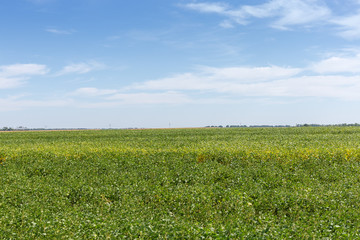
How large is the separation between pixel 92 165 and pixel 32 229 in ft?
31.3

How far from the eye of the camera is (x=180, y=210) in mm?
11086

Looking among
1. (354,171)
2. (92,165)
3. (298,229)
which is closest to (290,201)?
(298,229)

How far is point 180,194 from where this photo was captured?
12.4 m

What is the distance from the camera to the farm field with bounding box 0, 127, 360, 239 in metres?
8.66

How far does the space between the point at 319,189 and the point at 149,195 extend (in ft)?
27.0

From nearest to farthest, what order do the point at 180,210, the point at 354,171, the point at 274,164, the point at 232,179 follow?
the point at 180,210
the point at 232,179
the point at 354,171
the point at 274,164

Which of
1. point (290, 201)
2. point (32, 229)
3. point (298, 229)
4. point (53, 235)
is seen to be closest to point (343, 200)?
point (290, 201)

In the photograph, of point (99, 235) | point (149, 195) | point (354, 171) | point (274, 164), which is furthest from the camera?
point (274, 164)

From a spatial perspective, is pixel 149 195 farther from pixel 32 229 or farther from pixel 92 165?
pixel 92 165

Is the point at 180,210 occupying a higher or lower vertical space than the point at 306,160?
lower

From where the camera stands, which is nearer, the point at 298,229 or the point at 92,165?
the point at 298,229

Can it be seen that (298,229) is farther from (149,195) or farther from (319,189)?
(149,195)

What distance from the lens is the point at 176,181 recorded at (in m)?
15.3

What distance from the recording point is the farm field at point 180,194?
8.66 m
